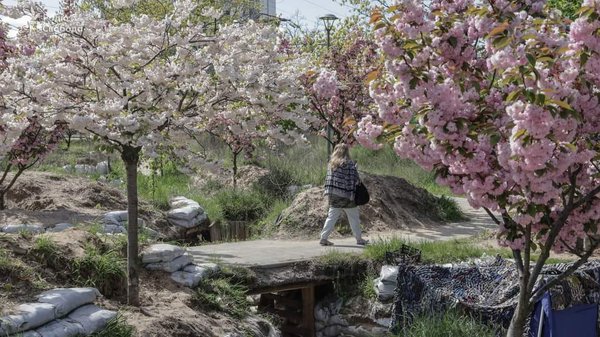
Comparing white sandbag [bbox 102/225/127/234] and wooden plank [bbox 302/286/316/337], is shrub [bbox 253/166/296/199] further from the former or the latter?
white sandbag [bbox 102/225/127/234]

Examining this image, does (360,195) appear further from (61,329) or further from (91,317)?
(61,329)

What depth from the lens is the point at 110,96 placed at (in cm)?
650

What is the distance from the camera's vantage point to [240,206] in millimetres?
14664

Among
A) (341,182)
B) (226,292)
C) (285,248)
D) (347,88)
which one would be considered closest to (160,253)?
(226,292)

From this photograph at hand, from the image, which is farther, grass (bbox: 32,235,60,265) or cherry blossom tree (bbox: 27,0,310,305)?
grass (bbox: 32,235,60,265)

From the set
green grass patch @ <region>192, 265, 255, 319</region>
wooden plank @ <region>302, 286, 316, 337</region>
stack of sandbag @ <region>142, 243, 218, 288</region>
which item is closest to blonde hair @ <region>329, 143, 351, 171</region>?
wooden plank @ <region>302, 286, 316, 337</region>

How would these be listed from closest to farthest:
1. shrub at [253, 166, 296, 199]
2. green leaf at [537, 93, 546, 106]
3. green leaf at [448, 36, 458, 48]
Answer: green leaf at [537, 93, 546, 106], green leaf at [448, 36, 458, 48], shrub at [253, 166, 296, 199]

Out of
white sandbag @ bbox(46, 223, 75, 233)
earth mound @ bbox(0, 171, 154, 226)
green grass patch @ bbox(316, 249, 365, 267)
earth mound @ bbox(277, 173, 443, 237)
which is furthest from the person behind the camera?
earth mound @ bbox(277, 173, 443, 237)

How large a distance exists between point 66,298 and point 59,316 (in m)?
0.18

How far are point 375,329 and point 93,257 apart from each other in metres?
3.63

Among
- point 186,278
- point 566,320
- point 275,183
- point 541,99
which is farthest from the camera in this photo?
point 275,183

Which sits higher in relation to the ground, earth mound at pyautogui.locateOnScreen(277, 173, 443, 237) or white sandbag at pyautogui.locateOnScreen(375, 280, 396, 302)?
earth mound at pyautogui.locateOnScreen(277, 173, 443, 237)

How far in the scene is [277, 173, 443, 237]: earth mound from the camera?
12.6m

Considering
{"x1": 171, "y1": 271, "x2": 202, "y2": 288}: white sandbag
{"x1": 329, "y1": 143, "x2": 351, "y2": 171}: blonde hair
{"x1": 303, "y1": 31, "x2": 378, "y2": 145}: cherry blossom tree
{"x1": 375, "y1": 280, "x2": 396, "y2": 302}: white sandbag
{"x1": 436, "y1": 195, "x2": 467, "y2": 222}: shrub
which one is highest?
{"x1": 303, "y1": 31, "x2": 378, "y2": 145}: cherry blossom tree
